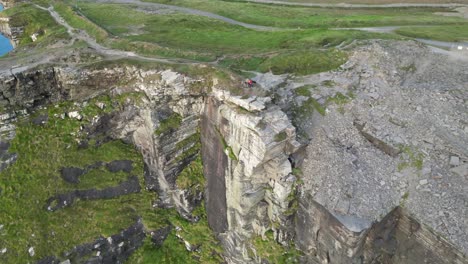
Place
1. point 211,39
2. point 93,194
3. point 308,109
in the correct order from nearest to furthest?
point 308,109, point 93,194, point 211,39

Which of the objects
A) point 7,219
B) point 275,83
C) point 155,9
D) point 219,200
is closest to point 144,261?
point 219,200

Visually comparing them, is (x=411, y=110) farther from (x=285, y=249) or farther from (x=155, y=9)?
(x=155, y=9)

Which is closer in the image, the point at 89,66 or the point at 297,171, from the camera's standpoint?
the point at 297,171

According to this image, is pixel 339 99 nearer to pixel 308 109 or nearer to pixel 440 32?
pixel 308 109

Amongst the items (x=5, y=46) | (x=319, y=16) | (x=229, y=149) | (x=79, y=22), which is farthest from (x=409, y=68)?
(x=5, y=46)

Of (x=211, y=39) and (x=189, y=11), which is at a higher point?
(x=189, y=11)

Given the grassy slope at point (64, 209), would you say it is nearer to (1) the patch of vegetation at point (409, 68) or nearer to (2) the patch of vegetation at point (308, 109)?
(2) the patch of vegetation at point (308, 109)
